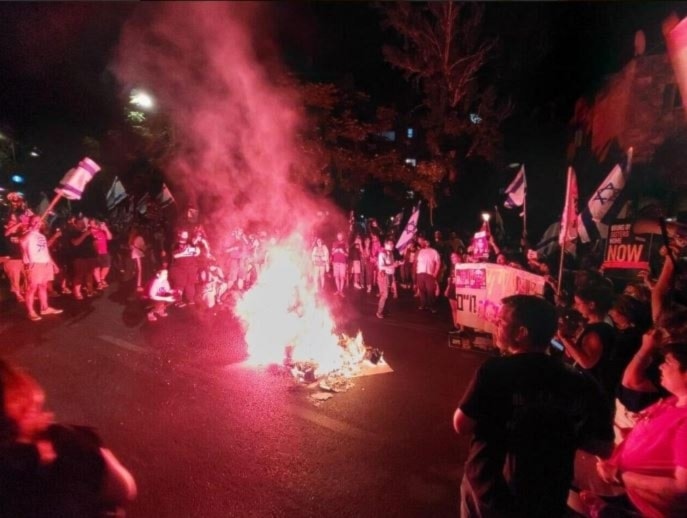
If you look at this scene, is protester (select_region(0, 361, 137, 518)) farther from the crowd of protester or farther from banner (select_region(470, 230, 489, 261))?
banner (select_region(470, 230, 489, 261))

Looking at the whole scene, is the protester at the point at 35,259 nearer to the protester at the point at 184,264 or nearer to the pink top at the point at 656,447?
the protester at the point at 184,264

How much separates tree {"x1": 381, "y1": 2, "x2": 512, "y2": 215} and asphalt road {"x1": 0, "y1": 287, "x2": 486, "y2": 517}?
31.6ft

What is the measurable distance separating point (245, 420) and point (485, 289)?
16.8 feet

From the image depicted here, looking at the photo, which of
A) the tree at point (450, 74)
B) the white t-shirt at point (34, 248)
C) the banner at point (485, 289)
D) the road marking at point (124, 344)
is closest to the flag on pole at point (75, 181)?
the white t-shirt at point (34, 248)

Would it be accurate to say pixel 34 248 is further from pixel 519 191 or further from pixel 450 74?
pixel 450 74

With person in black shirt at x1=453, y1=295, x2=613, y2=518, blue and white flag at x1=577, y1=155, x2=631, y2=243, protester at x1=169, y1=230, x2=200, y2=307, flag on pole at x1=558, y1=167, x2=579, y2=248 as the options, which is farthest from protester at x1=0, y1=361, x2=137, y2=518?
protester at x1=169, y1=230, x2=200, y2=307

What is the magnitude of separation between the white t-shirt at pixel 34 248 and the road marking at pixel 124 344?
7.34 ft

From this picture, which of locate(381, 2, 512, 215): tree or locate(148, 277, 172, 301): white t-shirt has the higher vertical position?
locate(381, 2, 512, 215): tree

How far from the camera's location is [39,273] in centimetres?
848

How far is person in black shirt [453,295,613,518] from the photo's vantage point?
1951 millimetres

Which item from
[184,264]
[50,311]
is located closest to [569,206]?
[184,264]

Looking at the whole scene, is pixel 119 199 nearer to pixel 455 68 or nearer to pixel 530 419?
pixel 455 68

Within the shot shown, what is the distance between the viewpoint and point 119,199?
45.1 feet

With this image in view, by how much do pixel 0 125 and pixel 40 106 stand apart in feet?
22.1
